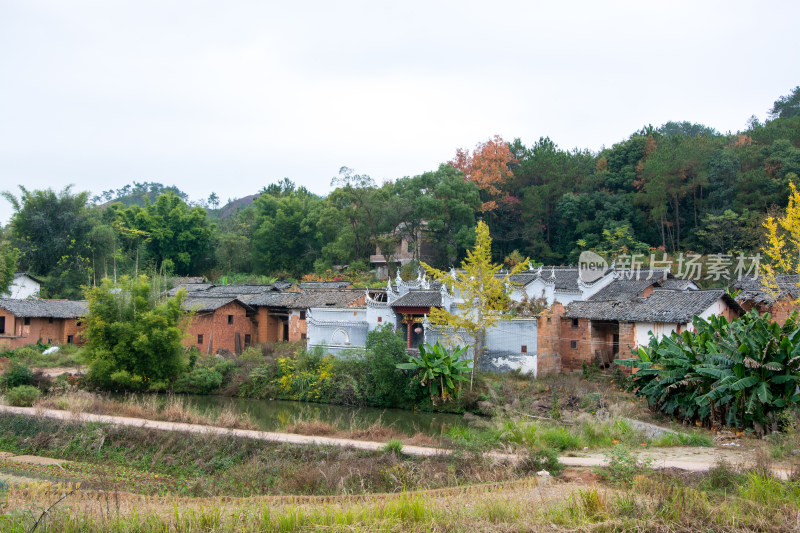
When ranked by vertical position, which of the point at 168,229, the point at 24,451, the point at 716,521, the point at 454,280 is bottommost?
the point at 24,451

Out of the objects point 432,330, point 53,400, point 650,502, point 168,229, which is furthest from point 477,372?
point 168,229

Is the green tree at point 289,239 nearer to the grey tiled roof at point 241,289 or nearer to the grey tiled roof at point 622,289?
the grey tiled roof at point 241,289

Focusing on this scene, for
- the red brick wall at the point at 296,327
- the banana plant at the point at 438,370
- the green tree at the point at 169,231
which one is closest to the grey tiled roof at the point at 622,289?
the banana plant at the point at 438,370

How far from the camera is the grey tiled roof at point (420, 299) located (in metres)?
23.1

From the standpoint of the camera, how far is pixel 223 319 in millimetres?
26906

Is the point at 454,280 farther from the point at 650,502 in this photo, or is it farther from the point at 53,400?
the point at 650,502

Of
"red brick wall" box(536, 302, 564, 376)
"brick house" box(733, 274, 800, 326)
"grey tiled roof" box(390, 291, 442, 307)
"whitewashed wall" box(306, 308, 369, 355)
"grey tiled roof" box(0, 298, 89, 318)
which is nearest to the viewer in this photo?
"red brick wall" box(536, 302, 564, 376)

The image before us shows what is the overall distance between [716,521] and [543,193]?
31077 millimetres

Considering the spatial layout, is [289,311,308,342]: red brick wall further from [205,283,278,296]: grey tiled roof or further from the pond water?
the pond water

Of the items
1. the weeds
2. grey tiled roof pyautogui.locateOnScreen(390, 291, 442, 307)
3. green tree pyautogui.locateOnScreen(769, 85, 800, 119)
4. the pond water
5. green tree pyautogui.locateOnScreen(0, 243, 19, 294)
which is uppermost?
green tree pyautogui.locateOnScreen(769, 85, 800, 119)

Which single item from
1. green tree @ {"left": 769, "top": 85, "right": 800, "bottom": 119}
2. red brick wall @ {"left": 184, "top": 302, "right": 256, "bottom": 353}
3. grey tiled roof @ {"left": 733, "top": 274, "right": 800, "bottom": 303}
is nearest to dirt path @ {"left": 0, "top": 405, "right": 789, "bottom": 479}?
red brick wall @ {"left": 184, "top": 302, "right": 256, "bottom": 353}

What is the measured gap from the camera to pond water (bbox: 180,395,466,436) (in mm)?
15250

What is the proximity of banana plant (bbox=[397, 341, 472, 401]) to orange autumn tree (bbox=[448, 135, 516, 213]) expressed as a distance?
63.5ft

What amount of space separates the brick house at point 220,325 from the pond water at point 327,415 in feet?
19.2
